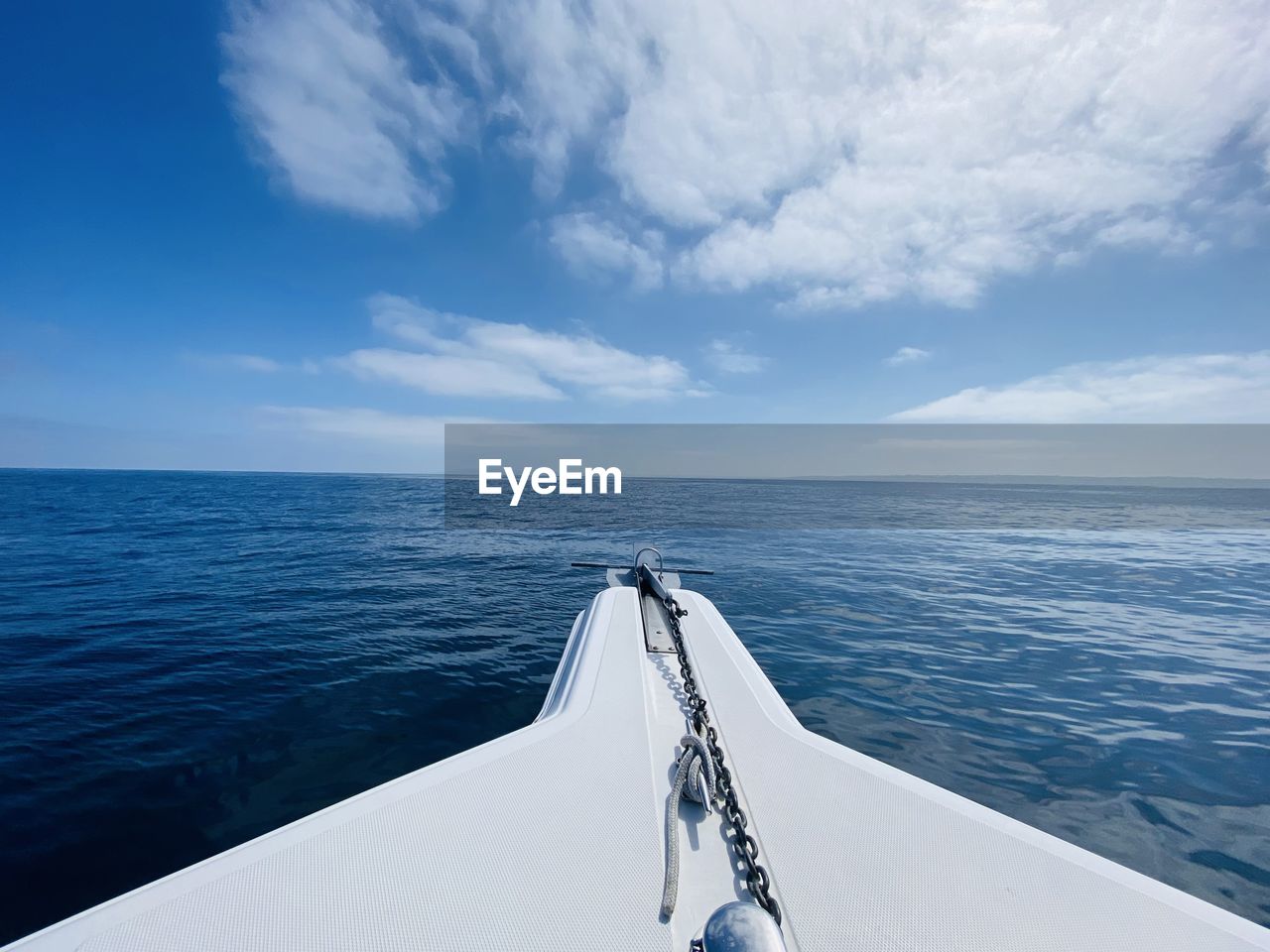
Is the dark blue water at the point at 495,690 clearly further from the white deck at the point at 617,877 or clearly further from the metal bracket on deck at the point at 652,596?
the white deck at the point at 617,877

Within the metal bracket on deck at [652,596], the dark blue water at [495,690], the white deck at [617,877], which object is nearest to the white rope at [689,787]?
the white deck at [617,877]

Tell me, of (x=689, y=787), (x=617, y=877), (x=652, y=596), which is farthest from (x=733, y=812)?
(x=652, y=596)

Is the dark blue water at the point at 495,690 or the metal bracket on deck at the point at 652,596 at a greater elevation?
the metal bracket on deck at the point at 652,596

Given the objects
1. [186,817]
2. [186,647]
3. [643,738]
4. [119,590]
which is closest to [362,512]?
[119,590]

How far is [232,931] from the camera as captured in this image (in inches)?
69.2

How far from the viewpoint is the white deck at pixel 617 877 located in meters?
1.82

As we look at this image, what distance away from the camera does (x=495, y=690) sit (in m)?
6.50

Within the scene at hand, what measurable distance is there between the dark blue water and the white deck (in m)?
2.68

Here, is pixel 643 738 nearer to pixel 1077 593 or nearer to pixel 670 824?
pixel 670 824

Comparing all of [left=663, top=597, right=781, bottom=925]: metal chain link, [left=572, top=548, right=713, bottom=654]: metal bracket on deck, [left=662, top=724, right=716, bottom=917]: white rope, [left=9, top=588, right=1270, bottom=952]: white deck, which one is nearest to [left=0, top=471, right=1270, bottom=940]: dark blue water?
[left=572, top=548, right=713, bottom=654]: metal bracket on deck

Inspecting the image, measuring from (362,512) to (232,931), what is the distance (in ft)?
115

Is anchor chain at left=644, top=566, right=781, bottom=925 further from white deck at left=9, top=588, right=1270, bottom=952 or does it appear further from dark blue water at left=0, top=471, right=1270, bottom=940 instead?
dark blue water at left=0, top=471, right=1270, bottom=940

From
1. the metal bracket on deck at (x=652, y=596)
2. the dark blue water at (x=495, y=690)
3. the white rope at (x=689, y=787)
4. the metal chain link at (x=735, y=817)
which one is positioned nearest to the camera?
the metal chain link at (x=735, y=817)

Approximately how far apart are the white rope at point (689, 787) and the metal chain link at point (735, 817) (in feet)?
0.30
